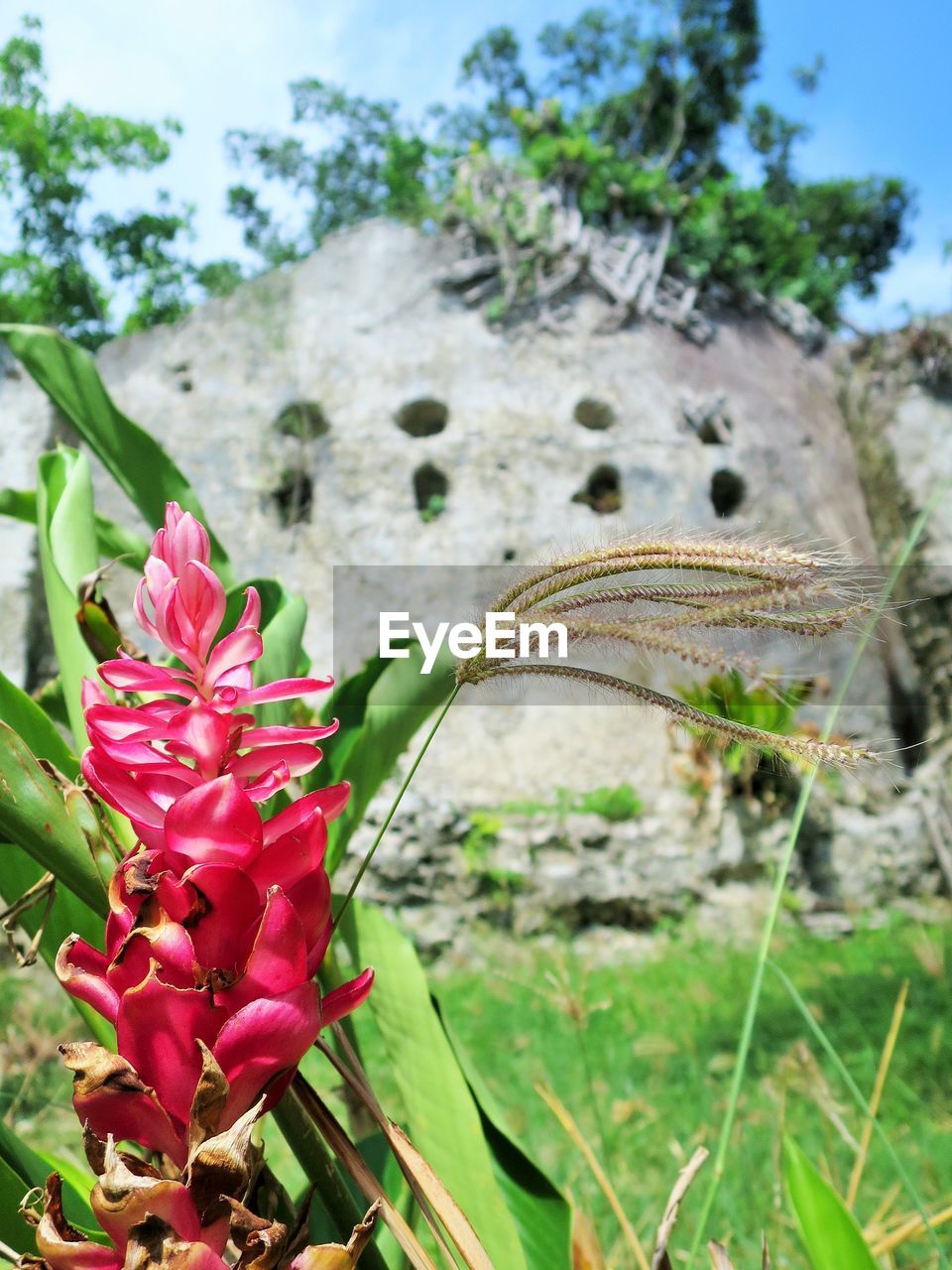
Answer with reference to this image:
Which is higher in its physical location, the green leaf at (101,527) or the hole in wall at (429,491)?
the hole in wall at (429,491)

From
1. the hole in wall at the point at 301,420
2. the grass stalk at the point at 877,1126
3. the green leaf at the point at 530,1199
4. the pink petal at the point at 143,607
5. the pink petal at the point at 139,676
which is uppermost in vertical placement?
the hole in wall at the point at 301,420

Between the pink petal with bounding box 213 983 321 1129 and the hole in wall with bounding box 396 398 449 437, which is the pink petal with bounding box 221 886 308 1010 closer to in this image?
the pink petal with bounding box 213 983 321 1129

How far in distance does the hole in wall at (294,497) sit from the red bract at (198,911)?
5.70 meters

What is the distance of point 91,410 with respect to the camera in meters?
0.61

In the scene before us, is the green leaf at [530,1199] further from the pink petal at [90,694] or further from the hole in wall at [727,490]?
the hole in wall at [727,490]

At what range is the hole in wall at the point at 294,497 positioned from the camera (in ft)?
19.3

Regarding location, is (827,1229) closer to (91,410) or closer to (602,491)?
(91,410)

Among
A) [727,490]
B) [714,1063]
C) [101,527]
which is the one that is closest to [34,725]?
[101,527]

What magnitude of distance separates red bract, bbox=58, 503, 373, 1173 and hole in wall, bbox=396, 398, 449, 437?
229 inches

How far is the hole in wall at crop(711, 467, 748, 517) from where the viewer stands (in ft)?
20.1

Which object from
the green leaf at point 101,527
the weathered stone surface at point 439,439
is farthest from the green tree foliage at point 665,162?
the green leaf at point 101,527

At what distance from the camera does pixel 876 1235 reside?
62cm

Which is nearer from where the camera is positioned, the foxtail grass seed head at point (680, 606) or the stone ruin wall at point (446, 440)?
the foxtail grass seed head at point (680, 606)

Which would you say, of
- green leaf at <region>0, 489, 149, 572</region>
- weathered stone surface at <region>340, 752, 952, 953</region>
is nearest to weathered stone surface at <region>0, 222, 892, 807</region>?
weathered stone surface at <region>340, 752, 952, 953</region>
